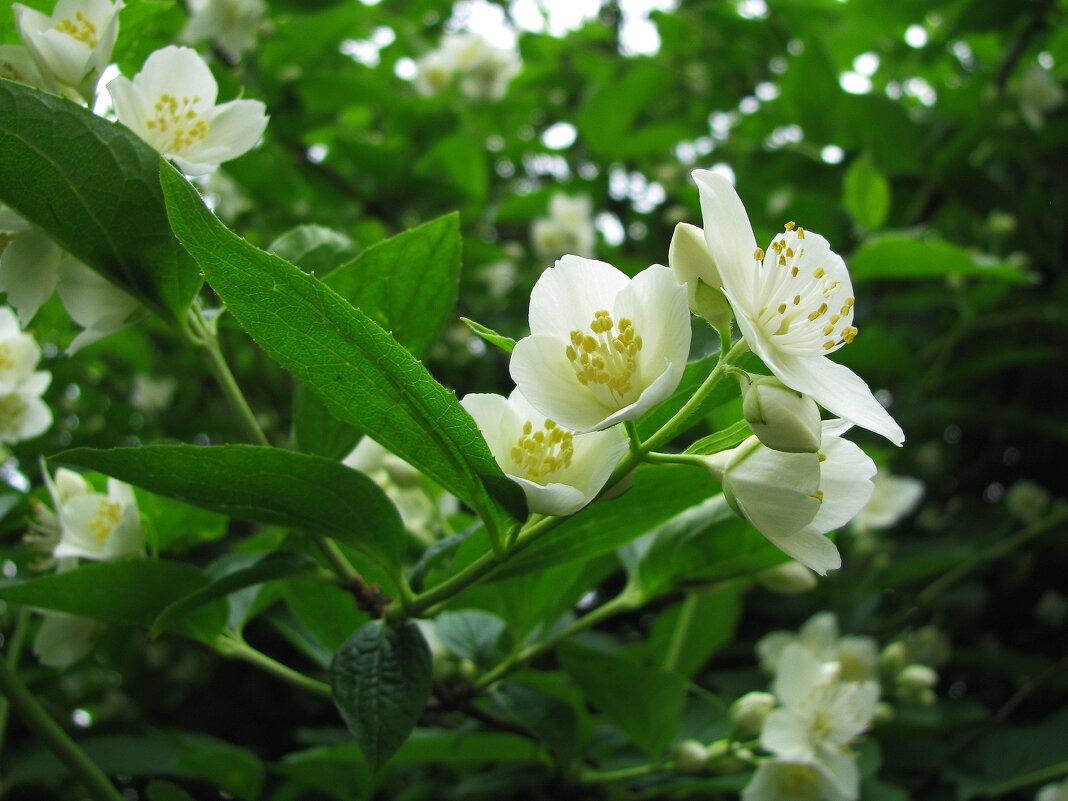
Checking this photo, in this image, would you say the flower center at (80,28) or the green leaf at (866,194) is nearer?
the flower center at (80,28)

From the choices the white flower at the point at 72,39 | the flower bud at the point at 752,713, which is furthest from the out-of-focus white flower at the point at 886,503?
the white flower at the point at 72,39

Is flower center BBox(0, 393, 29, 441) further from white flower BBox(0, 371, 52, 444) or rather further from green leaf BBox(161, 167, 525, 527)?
green leaf BBox(161, 167, 525, 527)

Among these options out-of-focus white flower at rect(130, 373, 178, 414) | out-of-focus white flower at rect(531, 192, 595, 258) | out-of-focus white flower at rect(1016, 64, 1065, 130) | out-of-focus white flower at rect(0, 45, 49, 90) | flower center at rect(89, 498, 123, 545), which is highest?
out-of-focus white flower at rect(0, 45, 49, 90)

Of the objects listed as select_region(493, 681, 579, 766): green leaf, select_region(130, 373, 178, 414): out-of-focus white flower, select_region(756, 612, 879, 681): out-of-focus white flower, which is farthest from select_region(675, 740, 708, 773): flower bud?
select_region(130, 373, 178, 414): out-of-focus white flower

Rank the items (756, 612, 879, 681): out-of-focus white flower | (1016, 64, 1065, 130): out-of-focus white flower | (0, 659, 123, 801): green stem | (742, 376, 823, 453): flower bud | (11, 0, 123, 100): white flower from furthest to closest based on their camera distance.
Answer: (1016, 64, 1065, 130): out-of-focus white flower, (756, 612, 879, 681): out-of-focus white flower, (0, 659, 123, 801): green stem, (11, 0, 123, 100): white flower, (742, 376, 823, 453): flower bud

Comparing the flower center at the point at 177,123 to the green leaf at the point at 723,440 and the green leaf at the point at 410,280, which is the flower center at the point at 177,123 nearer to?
the green leaf at the point at 410,280

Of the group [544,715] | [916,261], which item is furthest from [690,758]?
[916,261]
